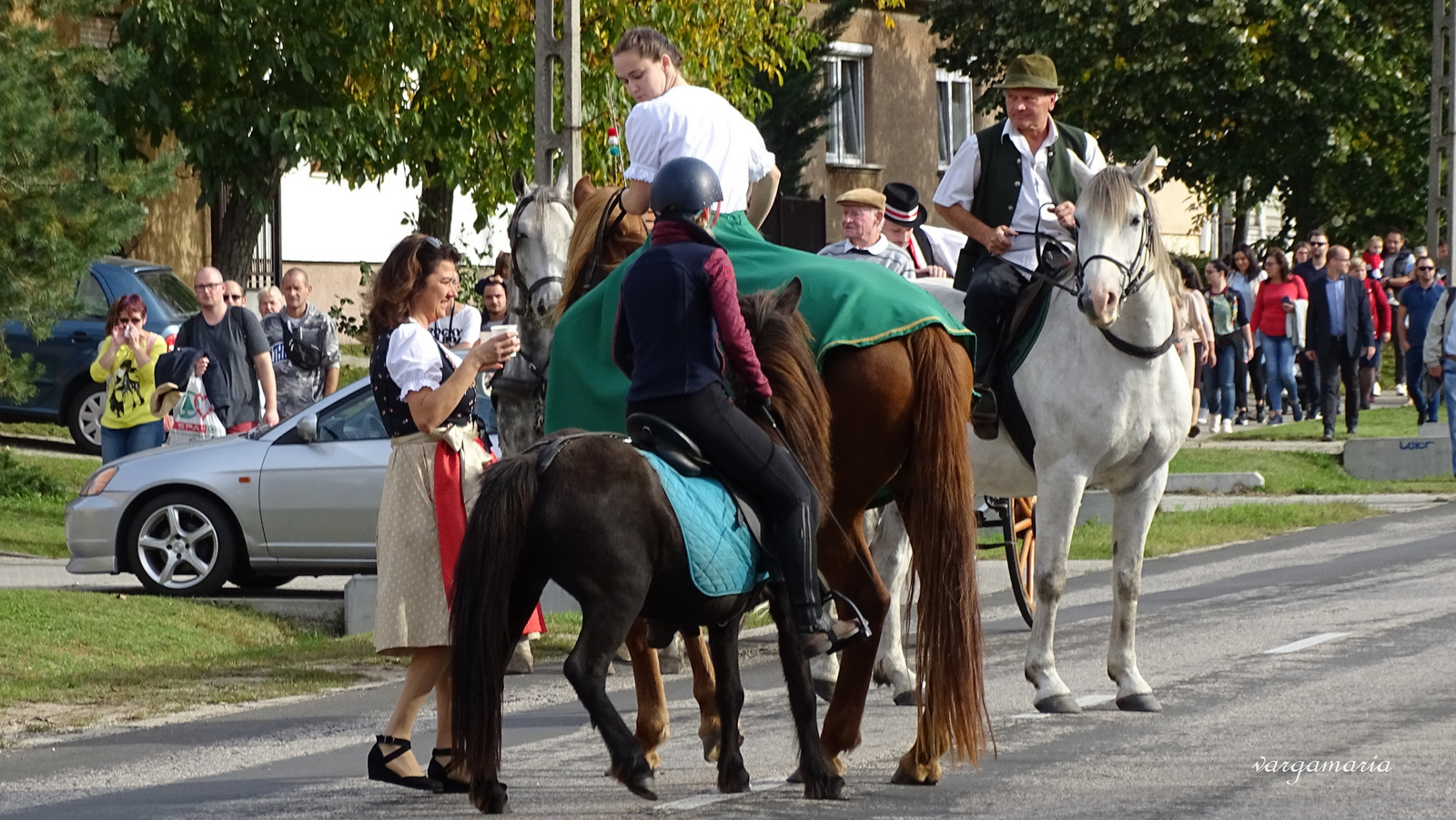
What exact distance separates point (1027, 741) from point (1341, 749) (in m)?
1.19

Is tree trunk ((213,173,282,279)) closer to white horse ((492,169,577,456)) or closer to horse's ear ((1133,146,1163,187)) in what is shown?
white horse ((492,169,577,456))

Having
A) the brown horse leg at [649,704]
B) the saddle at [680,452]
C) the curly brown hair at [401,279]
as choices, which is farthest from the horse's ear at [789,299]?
the brown horse leg at [649,704]

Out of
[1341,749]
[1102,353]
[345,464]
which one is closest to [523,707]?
[1102,353]

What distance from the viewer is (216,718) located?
10.0 m

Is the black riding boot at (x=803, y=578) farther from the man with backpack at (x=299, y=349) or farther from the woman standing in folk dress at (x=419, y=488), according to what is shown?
the man with backpack at (x=299, y=349)

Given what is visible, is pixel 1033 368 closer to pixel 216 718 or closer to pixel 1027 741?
pixel 1027 741

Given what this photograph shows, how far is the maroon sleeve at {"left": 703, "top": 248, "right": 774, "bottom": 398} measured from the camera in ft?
23.2

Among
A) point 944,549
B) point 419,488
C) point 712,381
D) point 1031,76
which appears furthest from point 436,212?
point 712,381

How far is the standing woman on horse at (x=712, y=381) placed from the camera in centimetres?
706

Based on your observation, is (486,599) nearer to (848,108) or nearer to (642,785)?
(642,785)

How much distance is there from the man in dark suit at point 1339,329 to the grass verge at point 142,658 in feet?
53.3

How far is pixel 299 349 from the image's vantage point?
16.8 m

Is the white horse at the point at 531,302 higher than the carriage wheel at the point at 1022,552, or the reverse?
the white horse at the point at 531,302

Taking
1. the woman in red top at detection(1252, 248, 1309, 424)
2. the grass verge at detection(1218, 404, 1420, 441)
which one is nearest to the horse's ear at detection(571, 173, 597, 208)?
the grass verge at detection(1218, 404, 1420, 441)
